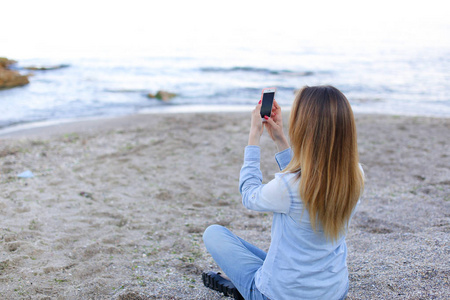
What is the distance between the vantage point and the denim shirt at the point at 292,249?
1.78m

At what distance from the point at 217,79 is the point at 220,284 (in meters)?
16.1

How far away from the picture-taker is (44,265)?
9.76 ft

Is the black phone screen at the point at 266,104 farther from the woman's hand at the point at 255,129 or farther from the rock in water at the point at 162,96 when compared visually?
the rock in water at the point at 162,96

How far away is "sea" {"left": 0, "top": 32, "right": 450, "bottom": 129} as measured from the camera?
1181cm

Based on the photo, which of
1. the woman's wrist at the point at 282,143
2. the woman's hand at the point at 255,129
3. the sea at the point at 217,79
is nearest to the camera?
the woman's hand at the point at 255,129

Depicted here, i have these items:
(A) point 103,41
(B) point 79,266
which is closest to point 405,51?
(A) point 103,41

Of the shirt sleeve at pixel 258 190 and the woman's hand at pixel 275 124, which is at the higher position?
the woman's hand at pixel 275 124

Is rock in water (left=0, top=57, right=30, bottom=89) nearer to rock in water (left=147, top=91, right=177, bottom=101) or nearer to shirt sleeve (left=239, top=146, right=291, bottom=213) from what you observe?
rock in water (left=147, top=91, right=177, bottom=101)

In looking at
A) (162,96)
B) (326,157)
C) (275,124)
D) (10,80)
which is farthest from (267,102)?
(10,80)

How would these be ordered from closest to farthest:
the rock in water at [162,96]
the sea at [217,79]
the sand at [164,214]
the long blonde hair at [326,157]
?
the long blonde hair at [326,157], the sand at [164,214], the sea at [217,79], the rock in water at [162,96]

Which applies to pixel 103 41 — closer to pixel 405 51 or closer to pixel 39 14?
pixel 39 14

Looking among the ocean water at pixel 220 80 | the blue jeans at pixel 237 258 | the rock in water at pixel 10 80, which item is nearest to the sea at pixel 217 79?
the ocean water at pixel 220 80

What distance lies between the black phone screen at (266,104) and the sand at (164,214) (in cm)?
138

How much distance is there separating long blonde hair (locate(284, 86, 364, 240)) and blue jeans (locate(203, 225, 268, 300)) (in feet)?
1.85
